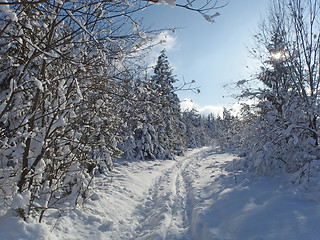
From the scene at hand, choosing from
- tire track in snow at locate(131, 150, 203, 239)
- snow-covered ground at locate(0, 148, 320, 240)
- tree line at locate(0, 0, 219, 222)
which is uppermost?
tree line at locate(0, 0, 219, 222)

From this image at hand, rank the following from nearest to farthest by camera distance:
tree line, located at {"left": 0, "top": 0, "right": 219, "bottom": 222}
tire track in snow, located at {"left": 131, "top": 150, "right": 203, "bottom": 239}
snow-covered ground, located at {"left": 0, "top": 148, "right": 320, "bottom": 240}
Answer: tree line, located at {"left": 0, "top": 0, "right": 219, "bottom": 222}
snow-covered ground, located at {"left": 0, "top": 148, "right": 320, "bottom": 240}
tire track in snow, located at {"left": 131, "top": 150, "right": 203, "bottom": 239}

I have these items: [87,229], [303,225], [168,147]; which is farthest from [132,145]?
[303,225]

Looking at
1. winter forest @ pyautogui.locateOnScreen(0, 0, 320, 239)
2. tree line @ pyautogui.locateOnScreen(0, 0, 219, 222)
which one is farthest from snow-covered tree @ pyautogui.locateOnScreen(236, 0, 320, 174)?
tree line @ pyautogui.locateOnScreen(0, 0, 219, 222)

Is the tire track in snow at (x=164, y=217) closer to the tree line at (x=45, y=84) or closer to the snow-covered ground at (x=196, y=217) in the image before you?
the snow-covered ground at (x=196, y=217)

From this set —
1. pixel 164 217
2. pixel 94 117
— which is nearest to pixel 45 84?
pixel 94 117

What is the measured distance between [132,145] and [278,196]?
1333 cm

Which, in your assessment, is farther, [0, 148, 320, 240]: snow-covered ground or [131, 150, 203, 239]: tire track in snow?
[131, 150, 203, 239]: tire track in snow

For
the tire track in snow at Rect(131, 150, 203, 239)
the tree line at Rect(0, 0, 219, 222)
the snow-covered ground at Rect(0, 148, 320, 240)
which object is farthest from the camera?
the tire track in snow at Rect(131, 150, 203, 239)

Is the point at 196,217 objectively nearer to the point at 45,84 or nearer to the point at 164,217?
the point at 164,217

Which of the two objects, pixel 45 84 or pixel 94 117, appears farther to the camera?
pixel 94 117

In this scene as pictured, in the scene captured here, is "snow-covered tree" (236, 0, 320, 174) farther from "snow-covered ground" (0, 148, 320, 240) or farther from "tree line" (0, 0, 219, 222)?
"tree line" (0, 0, 219, 222)

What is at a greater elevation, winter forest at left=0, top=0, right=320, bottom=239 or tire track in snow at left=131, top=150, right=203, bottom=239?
winter forest at left=0, top=0, right=320, bottom=239

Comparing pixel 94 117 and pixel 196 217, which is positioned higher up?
pixel 94 117

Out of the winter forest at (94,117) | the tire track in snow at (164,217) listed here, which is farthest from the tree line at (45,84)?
the tire track in snow at (164,217)
